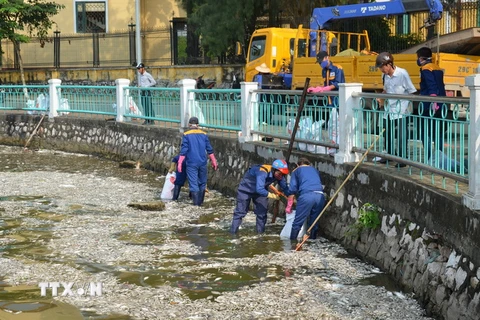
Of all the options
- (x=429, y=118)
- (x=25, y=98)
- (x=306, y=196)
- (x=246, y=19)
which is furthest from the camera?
(x=246, y=19)

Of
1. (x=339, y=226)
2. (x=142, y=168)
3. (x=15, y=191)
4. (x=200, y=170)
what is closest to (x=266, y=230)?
(x=339, y=226)

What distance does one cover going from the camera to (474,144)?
273 inches

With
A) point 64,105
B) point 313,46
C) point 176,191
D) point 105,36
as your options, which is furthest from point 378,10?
point 105,36

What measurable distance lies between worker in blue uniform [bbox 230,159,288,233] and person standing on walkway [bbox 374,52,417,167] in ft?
4.74

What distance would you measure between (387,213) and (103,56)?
25.2 meters

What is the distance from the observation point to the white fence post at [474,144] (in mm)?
6789

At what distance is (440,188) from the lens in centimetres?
786

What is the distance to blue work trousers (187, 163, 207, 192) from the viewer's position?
13.3 m

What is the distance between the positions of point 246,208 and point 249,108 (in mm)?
3116

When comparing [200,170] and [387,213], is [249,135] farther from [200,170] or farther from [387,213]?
[387,213]

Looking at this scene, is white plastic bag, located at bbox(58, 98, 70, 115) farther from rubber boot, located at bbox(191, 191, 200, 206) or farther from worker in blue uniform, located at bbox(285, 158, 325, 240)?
worker in blue uniform, located at bbox(285, 158, 325, 240)

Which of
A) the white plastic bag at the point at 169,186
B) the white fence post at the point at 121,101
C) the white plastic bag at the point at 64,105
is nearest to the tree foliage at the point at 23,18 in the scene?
the white plastic bag at the point at 64,105

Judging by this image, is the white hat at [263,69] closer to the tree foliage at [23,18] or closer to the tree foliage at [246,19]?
the tree foliage at [246,19]

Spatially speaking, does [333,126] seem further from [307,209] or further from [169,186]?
[169,186]
